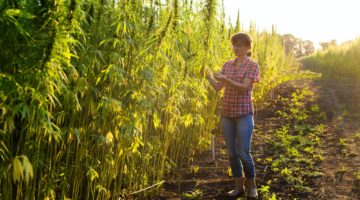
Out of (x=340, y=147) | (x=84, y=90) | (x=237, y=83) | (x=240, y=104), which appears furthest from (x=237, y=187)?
(x=340, y=147)

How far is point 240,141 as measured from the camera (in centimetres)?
361

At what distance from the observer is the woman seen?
140 inches

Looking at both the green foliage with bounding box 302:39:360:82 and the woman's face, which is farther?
the green foliage with bounding box 302:39:360:82

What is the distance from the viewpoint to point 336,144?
5.78m

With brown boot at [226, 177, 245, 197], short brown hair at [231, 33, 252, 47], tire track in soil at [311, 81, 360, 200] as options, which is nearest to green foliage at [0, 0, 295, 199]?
short brown hair at [231, 33, 252, 47]

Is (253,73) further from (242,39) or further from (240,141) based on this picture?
(240,141)

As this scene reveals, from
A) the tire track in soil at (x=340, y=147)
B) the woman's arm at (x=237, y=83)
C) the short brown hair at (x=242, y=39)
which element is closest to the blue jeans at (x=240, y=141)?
the woman's arm at (x=237, y=83)

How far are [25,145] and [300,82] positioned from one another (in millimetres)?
11148

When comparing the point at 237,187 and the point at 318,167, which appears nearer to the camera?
the point at 237,187

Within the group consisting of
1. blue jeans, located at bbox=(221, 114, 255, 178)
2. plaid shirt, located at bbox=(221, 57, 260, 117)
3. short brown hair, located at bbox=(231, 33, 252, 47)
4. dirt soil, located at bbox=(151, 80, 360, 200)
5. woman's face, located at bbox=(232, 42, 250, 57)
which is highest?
short brown hair, located at bbox=(231, 33, 252, 47)

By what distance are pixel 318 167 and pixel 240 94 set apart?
5.99 feet

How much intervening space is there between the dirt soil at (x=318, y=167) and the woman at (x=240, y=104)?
428 millimetres

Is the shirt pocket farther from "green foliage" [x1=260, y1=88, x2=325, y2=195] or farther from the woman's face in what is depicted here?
"green foliage" [x1=260, y1=88, x2=325, y2=195]

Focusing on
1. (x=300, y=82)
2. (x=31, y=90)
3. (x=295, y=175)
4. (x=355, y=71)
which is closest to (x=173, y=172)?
(x=295, y=175)
